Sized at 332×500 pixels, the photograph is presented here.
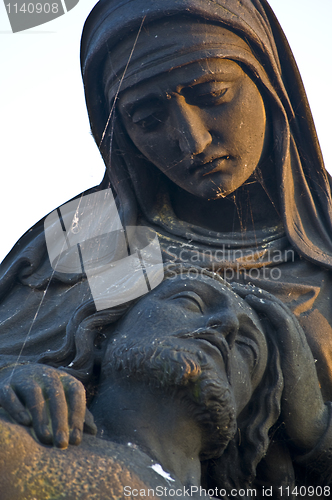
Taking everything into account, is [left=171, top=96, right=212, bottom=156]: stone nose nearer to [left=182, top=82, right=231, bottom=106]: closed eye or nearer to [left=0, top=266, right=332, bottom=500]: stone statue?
[left=182, top=82, right=231, bottom=106]: closed eye

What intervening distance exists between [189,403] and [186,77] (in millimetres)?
1882

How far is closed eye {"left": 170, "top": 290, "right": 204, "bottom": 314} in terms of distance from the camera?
3436 mm

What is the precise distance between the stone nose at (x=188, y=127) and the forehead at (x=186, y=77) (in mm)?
88

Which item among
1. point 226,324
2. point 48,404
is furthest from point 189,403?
point 48,404

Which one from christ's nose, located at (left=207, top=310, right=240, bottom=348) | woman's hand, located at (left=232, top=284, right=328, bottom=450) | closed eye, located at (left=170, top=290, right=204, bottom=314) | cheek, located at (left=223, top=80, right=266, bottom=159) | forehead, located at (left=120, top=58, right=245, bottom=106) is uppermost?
forehead, located at (left=120, top=58, right=245, bottom=106)

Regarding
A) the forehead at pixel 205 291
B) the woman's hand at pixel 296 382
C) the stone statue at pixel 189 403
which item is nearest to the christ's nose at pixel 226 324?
the stone statue at pixel 189 403

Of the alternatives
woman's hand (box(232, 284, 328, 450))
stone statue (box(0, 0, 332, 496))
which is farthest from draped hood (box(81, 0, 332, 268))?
woman's hand (box(232, 284, 328, 450))

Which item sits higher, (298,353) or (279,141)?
(279,141)

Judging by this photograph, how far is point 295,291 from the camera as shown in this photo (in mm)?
4043

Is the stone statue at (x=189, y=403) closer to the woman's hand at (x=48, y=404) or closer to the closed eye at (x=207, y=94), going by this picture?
the woman's hand at (x=48, y=404)

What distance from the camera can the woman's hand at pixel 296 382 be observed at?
3.57 metres

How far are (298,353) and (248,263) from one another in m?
0.74

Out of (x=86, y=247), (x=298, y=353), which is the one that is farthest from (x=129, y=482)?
(x=86, y=247)

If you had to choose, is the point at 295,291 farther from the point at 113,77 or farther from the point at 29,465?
the point at 29,465
